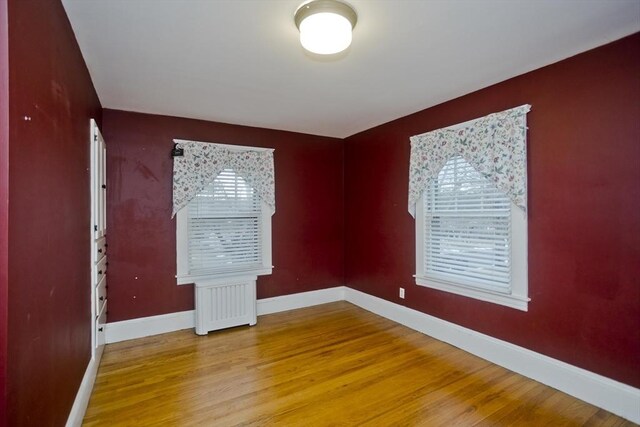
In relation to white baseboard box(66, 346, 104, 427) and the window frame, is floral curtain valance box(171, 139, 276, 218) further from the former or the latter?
white baseboard box(66, 346, 104, 427)

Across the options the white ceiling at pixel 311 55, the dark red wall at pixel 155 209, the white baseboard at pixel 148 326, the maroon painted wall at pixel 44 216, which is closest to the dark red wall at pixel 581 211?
the white ceiling at pixel 311 55

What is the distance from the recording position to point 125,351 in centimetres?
309

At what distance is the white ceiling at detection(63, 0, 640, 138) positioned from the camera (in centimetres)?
177

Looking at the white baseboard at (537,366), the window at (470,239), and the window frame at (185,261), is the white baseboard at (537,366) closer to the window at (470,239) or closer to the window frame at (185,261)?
the window at (470,239)

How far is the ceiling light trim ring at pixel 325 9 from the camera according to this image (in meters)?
1.69

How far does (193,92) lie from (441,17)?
2136mm

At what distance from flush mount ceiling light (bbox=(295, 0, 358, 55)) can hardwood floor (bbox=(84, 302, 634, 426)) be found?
7.58ft

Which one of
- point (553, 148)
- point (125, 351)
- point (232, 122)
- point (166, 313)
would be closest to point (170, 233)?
point (166, 313)

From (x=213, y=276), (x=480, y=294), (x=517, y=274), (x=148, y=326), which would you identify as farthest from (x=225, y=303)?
(x=517, y=274)

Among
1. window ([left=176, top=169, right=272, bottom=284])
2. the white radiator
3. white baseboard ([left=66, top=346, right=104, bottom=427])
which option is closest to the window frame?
window ([left=176, top=169, right=272, bottom=284])

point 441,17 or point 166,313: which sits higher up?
point 441,17

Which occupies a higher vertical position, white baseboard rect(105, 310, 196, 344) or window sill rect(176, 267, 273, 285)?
window sill rect(176, 267, 273, 285)

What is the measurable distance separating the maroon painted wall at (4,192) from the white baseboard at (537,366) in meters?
3.11

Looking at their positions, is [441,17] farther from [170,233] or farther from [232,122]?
[170,233]
